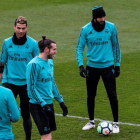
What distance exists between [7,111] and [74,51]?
11811mm

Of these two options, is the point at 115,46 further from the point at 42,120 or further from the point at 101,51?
the point at 42,120

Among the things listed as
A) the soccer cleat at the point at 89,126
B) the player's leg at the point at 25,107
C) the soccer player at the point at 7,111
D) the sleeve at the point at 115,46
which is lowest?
the soccer cleat at the point at 89,126

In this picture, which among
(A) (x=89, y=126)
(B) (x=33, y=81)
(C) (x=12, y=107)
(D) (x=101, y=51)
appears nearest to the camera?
(C) (x=12, y=107)

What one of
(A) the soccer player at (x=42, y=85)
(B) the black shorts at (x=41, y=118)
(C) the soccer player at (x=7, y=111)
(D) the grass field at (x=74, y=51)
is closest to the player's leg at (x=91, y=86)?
(D) the grass field at (x=74, y=51)

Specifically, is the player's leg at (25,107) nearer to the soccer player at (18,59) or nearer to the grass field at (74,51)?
the soccer player at (18,59)

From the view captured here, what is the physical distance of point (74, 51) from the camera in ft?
58.6

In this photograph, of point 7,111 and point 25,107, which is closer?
point 7,111

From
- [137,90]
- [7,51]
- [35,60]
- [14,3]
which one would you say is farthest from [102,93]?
A: [14,3]

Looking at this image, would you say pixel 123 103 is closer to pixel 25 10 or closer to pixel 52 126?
pixel 52 126

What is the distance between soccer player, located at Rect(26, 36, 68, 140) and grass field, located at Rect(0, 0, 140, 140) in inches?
66.9

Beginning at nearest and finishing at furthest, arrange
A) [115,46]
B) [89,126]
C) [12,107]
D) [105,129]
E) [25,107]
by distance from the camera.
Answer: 1. [12,107]
2. [25,107]
3. [105,129]
4. [115,46]
5. [89,126]

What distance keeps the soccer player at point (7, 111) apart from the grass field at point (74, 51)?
3.26 metres

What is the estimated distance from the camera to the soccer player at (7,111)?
6.02 metres

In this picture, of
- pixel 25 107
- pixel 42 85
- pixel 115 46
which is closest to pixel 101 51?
pixel 115 46
